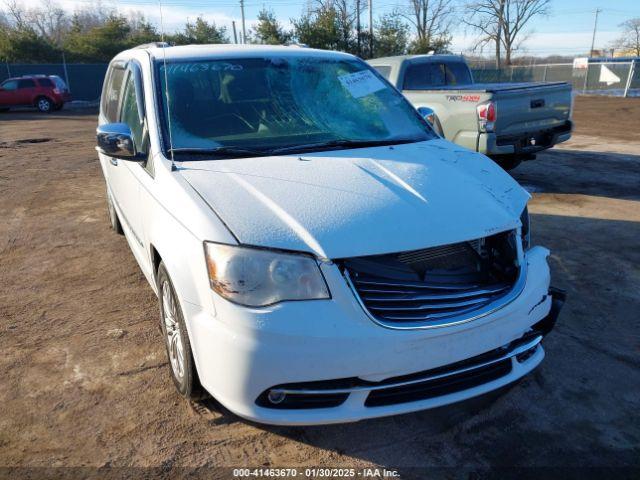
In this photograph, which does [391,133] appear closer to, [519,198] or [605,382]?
[519,198]

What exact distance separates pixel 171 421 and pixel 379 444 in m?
1.06

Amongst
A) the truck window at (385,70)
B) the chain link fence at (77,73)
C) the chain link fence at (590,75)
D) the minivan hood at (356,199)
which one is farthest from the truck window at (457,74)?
the chain link fence at (77,73)

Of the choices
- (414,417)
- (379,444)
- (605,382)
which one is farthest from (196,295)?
(605,382)

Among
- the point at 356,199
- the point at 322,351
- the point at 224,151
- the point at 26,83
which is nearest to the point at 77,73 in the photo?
the point at 26,83

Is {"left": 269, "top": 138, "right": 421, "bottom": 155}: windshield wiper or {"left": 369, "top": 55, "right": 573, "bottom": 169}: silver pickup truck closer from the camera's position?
{"left": 269, "top": 138, "right": 421, "bottom": 155}: windshield wiper

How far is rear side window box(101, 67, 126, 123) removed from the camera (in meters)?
4.46

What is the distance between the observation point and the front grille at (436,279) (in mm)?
2299

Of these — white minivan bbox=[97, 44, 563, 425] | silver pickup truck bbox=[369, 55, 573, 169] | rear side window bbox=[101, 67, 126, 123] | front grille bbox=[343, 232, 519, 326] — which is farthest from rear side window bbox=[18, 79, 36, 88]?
front grille bbox=[343, 232, 519, 326]

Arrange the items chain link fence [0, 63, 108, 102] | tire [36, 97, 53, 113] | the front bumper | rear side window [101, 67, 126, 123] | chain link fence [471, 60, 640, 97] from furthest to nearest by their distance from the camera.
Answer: chain link fence [0, 63, 108, 102] → chain link fence [471, 60, 640, 97] → tire [36, 97, 53, 113] → rear side window [101, 67, 126, 123] → the front bumper

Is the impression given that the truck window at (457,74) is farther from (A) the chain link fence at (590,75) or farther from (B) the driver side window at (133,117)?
(A) the chain link fence at (590,75)

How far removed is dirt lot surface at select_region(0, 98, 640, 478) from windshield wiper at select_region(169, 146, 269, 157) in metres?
1.29

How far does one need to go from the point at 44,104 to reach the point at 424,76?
22.1 metres

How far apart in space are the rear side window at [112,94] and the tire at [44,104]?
23.1 metres

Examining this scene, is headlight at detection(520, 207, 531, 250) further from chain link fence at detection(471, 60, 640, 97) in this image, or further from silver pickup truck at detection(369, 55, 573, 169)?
chain link fence at detection(471, 60, 640, 97)
